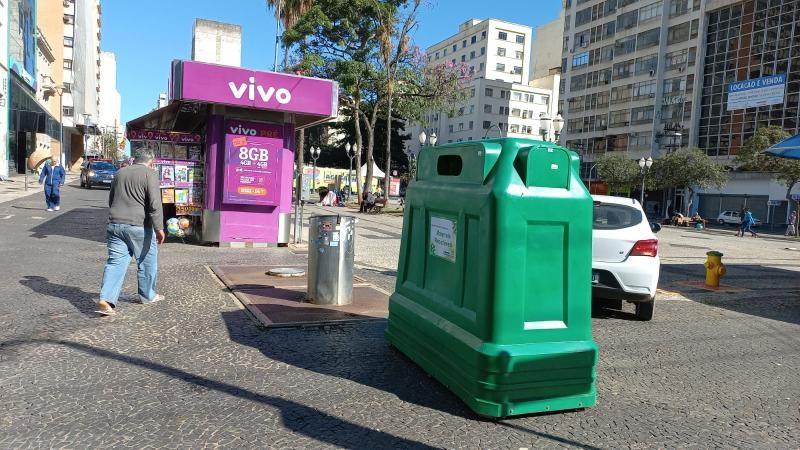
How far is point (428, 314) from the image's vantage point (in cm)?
438

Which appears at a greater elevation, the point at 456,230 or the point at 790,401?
the point at 456,230

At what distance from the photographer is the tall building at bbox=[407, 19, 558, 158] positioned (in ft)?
280

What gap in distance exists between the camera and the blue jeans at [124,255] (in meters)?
5.74

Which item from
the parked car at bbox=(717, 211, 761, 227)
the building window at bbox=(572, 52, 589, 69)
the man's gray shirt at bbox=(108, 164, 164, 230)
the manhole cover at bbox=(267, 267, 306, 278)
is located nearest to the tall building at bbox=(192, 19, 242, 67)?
the manhole cover at bbox=(267, 267, 306, 278)

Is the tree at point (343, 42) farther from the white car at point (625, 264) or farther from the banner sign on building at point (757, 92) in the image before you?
the banner sign on building at point (757, 92)

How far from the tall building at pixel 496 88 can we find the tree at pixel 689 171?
35.8 m

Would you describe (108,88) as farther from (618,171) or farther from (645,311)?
(645,311)

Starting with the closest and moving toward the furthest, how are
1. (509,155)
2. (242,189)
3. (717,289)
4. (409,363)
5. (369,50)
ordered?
(509,155) < (409,363) < (717,289) < (242,189) < (369,50)

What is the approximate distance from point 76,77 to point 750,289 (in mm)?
73466

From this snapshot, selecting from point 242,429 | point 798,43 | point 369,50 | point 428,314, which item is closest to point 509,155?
point 428,314

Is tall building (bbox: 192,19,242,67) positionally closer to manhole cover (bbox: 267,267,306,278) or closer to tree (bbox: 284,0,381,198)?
manhole cover (bbox: 267,267,306,278)

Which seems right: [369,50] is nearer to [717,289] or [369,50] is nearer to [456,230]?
[717,289]

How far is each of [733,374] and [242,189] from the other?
874 cm

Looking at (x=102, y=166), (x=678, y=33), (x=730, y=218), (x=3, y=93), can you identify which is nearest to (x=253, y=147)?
Answer: (x=102, y=166)
